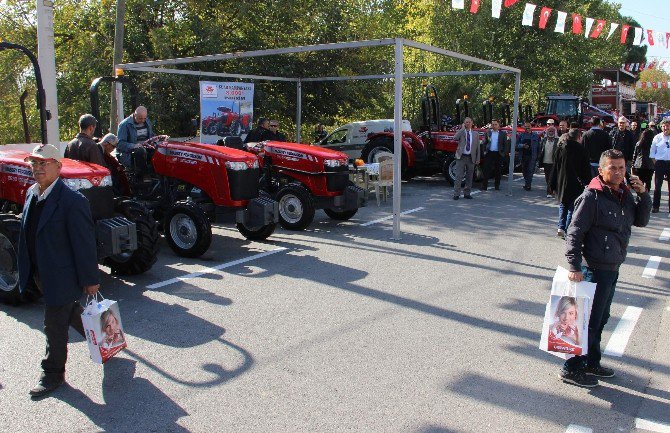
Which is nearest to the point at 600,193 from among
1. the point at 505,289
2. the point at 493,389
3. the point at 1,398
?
the point at 493,389

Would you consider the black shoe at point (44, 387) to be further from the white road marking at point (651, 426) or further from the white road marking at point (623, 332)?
the white road marking at point (623, 332)

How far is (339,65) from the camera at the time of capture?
60.7 feet

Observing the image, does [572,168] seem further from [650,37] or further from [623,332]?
[650,37]

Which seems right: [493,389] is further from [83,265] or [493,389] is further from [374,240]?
[374,240]

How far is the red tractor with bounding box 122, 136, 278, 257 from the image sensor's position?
8148mm

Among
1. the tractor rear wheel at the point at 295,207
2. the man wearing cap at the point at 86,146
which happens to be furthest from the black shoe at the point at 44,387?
→ the tractor rear wheel at the point at 295,207

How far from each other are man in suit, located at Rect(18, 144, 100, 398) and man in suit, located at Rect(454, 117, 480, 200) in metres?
10.2

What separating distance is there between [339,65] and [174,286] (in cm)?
1306

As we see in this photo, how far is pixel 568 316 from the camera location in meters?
4.17

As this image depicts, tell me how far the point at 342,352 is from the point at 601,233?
2138 mm

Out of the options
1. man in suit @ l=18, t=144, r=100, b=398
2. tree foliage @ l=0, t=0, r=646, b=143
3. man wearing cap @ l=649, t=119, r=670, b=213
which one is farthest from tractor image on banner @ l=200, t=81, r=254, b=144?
man in suit @ l=18, t=144, r=100, b=398

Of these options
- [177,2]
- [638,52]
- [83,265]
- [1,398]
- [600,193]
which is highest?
[638,52]

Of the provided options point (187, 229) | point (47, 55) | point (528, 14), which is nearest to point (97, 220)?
point (187, 229)

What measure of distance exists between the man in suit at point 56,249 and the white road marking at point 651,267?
6.40 metres
